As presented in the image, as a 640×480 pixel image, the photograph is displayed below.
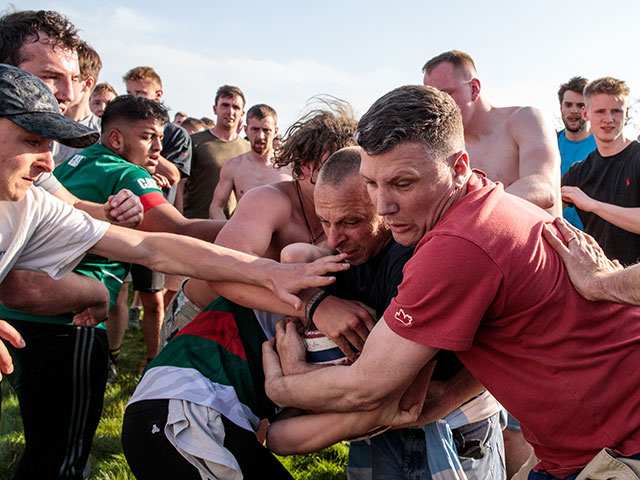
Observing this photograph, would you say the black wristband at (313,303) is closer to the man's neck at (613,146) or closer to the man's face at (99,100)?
the man's neck at (613,146)

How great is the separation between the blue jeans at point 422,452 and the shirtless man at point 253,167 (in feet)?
18.7

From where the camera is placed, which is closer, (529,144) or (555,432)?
(555,432)

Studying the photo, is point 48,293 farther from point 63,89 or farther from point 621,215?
point 621,215

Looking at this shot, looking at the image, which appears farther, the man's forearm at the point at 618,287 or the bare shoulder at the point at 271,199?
the bare shoulder at the point at 271,199

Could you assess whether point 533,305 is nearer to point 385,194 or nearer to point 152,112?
point 385,194

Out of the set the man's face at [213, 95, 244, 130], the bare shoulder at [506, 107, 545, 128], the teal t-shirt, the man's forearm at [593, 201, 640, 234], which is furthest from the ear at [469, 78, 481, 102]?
the man's face at [213, 95, 244, 130]

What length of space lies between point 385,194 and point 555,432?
95cm

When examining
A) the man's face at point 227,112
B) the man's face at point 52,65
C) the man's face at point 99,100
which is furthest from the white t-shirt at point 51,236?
the man's face at point 99,100

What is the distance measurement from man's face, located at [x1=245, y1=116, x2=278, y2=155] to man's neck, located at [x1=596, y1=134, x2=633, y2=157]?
4.42 m

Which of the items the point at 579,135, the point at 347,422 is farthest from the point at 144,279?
the point at 579,135

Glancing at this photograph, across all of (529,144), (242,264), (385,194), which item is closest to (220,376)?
(242,264)

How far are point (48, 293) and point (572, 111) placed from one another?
6.73 metres

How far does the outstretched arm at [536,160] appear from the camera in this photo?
3.50 meters

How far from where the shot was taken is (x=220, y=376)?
231 cm
